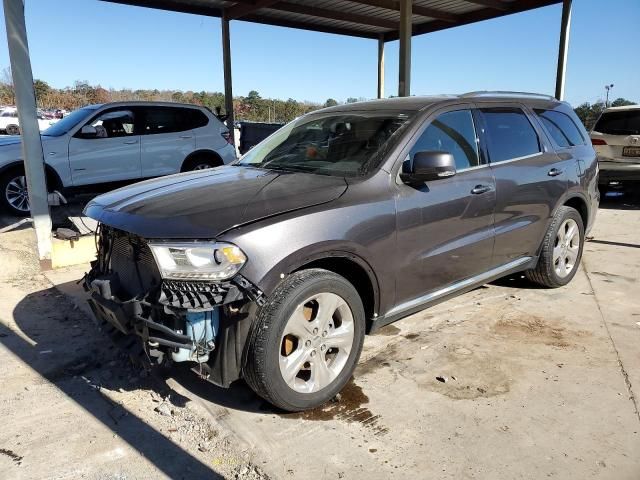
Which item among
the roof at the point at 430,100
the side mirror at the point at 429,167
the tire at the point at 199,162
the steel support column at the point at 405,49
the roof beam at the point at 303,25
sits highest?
the roof beam at the point at 303,25

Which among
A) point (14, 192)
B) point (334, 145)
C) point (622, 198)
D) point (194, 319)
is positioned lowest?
point (622, 198)

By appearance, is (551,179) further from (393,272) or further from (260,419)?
(260,419)

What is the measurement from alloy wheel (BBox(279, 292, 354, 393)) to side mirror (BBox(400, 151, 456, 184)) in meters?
0.97

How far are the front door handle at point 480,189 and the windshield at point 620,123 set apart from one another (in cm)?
691

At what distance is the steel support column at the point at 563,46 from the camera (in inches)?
492

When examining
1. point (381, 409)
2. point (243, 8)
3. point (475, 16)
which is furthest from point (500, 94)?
point (475, 16)

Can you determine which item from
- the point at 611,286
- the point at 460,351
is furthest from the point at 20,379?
the point at 611,286

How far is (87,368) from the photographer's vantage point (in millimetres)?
3531

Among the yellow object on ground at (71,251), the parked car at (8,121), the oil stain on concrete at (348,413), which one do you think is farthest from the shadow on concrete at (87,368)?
the parked car at (8,121)

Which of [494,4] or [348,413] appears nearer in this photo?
[348,413]

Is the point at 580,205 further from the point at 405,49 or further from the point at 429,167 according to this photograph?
the point at 405,49

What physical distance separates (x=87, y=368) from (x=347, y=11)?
494 inches

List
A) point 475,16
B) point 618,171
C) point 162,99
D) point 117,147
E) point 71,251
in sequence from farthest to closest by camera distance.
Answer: point 162,99 < point 475,16 < point 618,171 < point 117,147 < point 71,251

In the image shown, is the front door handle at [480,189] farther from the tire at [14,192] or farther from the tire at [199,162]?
the tire at [14,192]
